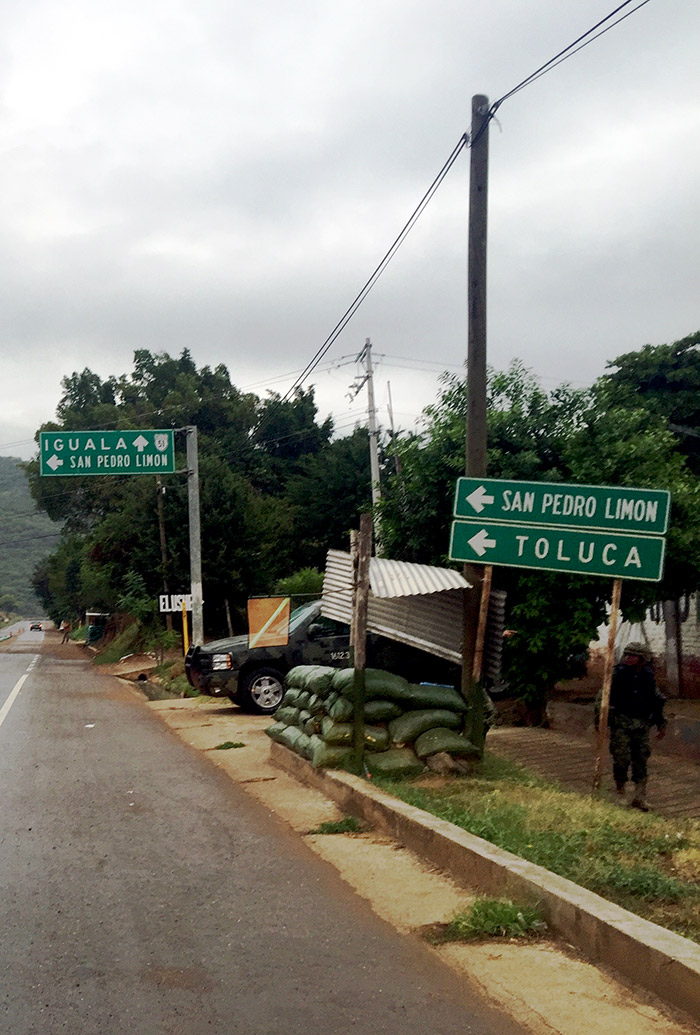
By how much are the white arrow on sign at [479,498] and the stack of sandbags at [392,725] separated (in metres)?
1.89

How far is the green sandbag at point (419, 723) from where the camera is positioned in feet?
31.0

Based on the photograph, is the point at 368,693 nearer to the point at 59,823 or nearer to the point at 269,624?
the point at 59,823

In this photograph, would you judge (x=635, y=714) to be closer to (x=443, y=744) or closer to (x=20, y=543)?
(x=443, y=744)

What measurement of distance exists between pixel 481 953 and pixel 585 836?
192 centimetres

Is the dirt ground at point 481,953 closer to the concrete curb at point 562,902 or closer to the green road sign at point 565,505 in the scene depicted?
the concrete curb at point 562,902

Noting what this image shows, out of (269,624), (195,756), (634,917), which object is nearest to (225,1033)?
(634,917)

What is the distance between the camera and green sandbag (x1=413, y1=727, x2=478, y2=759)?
30.4 feet

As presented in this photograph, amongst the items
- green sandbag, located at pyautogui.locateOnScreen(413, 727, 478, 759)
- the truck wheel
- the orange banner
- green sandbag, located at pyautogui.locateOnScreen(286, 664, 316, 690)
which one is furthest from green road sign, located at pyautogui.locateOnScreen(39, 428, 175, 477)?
green sandbag, located at pyautogui.locateOnScreen(413, 727, 478, 759)

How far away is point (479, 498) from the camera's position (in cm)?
927

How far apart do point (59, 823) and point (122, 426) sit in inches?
1893

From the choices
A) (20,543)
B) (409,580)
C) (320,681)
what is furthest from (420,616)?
(20,543)

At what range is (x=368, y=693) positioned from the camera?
31.6 ft

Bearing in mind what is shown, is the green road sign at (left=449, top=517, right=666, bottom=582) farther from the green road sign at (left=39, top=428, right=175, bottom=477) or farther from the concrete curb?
the green road sign at (left=39, top=428, right=175, bottom=477)

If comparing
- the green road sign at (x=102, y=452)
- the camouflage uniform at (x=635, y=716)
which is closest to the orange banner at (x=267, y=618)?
the camouflage uniform at (x=635, y=716)
